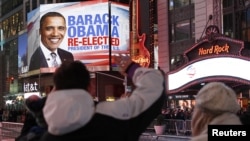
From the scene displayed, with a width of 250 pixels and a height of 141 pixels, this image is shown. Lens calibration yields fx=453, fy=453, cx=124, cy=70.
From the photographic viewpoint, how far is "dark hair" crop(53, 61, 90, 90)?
9.67 feet

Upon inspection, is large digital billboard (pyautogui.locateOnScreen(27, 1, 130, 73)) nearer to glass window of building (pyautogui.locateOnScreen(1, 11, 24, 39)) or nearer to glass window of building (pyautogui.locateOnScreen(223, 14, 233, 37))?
glass window of building (pyautogui.locateOnScreen(223, 14, 233, 37))

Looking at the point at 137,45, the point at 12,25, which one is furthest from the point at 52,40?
the point at 12,25

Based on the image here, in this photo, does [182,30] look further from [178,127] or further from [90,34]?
[90,34]

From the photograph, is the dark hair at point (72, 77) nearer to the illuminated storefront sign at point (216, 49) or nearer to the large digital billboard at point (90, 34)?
the illuminated storefront sign at point (216, 49)

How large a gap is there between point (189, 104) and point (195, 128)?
2910cm

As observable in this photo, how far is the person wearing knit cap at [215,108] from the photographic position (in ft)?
9.59

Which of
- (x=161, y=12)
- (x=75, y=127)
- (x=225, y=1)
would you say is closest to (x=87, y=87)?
(x=75, y=127)

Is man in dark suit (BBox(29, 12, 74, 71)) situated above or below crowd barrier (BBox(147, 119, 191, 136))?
above

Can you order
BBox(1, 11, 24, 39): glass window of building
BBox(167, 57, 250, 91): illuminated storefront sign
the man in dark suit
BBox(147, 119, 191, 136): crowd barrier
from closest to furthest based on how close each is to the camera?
1. BBox(167, 57, 250, 91): illuminated storefront sign
2. BBox(147, 119, 191, 136): crowd barrier
3. the man in dark suit
4. BBox(1, 11, 24, 39): glass window of building

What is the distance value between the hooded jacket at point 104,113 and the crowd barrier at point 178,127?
17.5 metres

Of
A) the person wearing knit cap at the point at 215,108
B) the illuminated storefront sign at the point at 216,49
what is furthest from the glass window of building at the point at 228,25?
the person wearing knit cap at the point at 215,108

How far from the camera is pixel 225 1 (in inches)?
1192

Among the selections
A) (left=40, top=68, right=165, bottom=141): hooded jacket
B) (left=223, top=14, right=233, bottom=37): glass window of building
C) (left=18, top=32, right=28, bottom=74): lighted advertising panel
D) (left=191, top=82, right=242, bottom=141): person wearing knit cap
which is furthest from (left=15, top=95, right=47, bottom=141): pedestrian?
(left=18, top=32, right=28, bottom=74): lighted advertising panel

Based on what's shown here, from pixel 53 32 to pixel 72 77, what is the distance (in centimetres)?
4764
